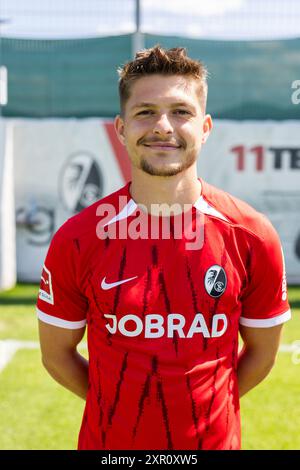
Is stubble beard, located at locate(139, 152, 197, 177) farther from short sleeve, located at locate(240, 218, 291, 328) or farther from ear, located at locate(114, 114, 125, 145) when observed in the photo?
short sleeve, located at locate(240, 218, 291, 328)

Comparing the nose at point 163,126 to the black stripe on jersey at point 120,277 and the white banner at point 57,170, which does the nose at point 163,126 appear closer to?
the black stripe on jersey at point 120,277

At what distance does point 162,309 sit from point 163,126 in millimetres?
621

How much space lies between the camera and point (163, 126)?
1.83m

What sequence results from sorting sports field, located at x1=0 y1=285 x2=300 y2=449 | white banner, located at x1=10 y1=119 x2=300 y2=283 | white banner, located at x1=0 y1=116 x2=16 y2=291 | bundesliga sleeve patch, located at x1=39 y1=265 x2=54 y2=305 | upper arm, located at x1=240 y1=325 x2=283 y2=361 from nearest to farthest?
1. bundesliga sleeve patch, located at x1=39 y1=265 x2=54 y2=305
2. upper arm, located at x1=240 y1=325 x2=283 y2=361
3. sports field, located at x1=0 y1=285 x2=300 y2=449
4. white banner, located at x1=0 y1=116 x2=16 y2=291
5. white banner, located at x1=10 y1=119 x2=300 y2=283

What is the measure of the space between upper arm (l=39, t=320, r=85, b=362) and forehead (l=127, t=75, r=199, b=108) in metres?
0.88

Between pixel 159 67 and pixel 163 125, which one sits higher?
pixel 159 67

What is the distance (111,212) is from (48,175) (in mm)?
7026

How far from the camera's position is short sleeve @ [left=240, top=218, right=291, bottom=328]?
6.52 ft

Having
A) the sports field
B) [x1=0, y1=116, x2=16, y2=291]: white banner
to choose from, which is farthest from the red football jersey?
[x1=0, y1=116, x2=16, y2=291]: white banner

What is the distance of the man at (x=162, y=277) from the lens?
192 centimetres

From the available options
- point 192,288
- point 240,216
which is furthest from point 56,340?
point 240,216

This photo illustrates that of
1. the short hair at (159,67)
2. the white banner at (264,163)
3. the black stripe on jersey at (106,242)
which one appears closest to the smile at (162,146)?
the short hair at (159,67)

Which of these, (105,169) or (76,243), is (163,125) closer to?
(76,243)
